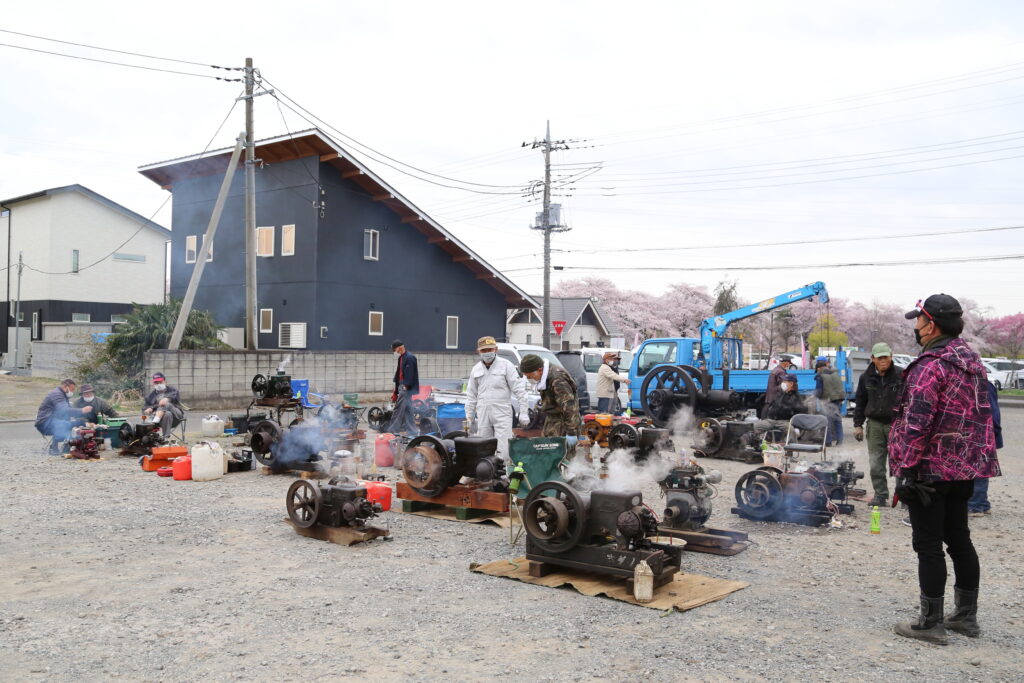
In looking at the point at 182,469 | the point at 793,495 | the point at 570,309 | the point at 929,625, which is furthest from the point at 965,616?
the point at 570,309

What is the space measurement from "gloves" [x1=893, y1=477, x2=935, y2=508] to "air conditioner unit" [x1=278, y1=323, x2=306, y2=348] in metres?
19.6

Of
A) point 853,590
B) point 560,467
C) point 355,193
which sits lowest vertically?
point 853,590

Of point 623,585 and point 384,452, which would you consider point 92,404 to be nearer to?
point 384,452

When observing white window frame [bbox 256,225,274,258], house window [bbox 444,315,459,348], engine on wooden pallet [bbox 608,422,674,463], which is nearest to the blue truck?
engine on wooden pallet [bbox 608,422,674,463]

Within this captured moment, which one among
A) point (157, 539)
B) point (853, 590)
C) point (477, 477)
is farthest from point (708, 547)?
point (157, 539)

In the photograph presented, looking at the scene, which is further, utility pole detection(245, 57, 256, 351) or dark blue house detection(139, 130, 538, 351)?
dark blue house detection(139, 130, 538, 351)

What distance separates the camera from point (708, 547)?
240 inches

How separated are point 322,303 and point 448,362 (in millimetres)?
4279

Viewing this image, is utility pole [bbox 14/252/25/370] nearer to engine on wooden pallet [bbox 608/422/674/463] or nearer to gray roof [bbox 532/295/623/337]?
gray roof [bbox 532/295/623/337]

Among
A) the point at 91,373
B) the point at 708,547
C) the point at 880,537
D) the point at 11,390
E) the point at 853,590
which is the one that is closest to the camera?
the point at 853,590

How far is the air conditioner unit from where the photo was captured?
22078 mm

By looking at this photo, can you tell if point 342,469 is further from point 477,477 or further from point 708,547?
point 708,547

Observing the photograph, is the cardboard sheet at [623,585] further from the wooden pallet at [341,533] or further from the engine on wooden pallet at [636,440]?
the engine on wooden pallet at [636,440]

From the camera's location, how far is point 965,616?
427 cm
